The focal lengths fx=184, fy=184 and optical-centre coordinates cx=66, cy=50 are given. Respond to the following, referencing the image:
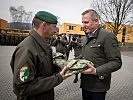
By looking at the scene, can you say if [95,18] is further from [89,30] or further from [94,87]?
[94,87]

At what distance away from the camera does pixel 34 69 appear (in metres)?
1.73

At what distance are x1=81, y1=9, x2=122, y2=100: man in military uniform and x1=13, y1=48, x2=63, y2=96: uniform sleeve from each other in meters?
0.73

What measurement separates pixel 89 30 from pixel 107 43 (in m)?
0.34

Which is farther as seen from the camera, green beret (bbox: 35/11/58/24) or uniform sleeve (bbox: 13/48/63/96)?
Answer: green beret (bbox: 35/11/58/24)

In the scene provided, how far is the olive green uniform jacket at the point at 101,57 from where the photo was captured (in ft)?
7.51

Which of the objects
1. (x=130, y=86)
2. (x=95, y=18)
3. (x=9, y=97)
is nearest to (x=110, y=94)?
(x=130, y=86)

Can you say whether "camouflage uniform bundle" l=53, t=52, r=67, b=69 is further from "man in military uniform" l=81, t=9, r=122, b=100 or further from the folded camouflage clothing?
"man in military uniform" l=81, t=9, r=122, b=100

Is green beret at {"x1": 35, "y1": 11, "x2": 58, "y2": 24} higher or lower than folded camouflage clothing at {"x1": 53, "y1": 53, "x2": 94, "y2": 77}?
higher

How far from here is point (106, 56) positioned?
7.72ft

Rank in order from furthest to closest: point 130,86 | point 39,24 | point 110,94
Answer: point 130,86 < point 110,94 < point 39,24

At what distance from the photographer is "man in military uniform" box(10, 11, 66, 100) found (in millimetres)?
1668

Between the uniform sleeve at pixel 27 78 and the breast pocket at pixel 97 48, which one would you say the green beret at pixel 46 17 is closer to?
the uniform sleeve at pixel 27 78

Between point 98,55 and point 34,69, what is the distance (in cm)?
99

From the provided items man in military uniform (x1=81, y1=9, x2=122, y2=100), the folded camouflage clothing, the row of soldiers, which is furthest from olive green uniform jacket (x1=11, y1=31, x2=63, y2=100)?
the row of soldiers
